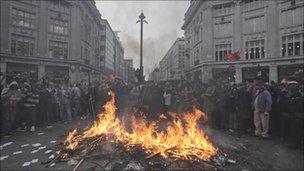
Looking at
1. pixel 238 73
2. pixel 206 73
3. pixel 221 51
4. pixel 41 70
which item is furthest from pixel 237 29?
pixel 41 70

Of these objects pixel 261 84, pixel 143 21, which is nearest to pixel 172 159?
pixel 261 84

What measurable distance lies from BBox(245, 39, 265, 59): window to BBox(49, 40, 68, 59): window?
27667 mm

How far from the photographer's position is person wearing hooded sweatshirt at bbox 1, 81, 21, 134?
36.2ft

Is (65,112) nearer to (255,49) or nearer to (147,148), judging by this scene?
(147,148)

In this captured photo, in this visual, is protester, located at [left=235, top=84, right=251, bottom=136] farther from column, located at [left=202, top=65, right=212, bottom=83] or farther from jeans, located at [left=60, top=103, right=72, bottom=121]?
column, located at [left=202, top=65, right=212, bottom=83]

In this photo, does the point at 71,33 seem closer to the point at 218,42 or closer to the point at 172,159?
the point at 218,42

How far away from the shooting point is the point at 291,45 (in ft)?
116

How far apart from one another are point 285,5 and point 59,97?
1292 inches

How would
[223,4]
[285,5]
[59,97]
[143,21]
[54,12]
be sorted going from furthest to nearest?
1. [223,4]
2. [54,12]
3. [285,5]
4. [143,21]
5. [59,97]

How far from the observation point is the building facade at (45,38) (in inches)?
1300

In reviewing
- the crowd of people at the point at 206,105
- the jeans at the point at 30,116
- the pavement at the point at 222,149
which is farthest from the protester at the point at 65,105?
the pavement at the point at 222,149

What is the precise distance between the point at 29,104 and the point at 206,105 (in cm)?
839

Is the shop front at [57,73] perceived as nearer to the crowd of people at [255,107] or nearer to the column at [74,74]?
the column at [74,74]

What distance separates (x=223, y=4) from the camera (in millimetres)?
42562
